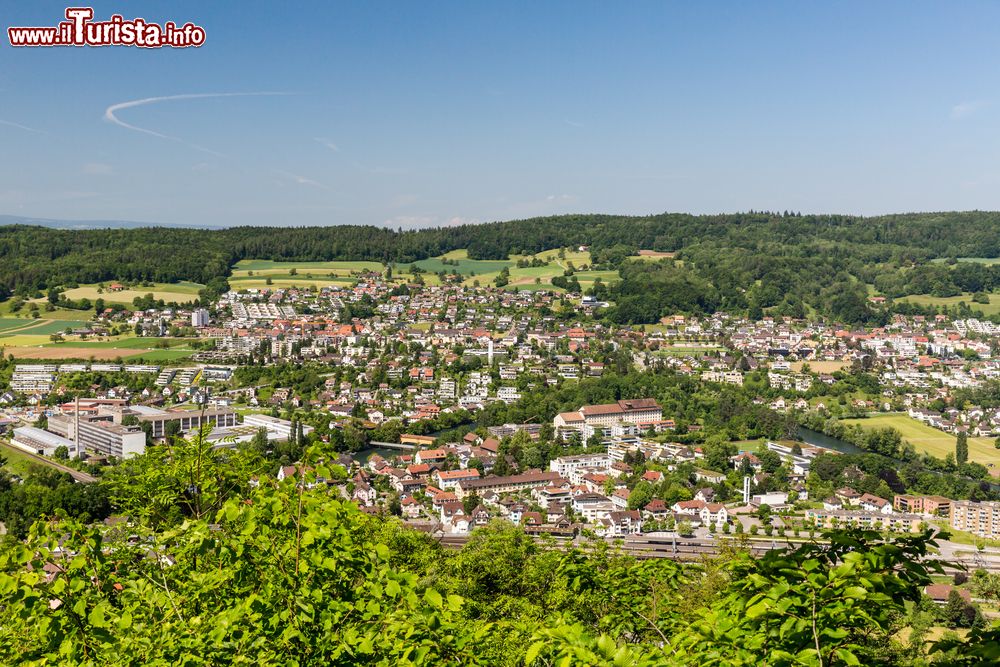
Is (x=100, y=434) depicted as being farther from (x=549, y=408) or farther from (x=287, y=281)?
(x=287, y=281)

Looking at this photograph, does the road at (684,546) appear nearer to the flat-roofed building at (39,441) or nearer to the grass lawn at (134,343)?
the flat-roofed building at (39,441)

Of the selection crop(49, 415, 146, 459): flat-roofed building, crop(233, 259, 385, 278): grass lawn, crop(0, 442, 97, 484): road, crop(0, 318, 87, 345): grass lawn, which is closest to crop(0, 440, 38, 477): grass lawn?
crop(0, 442, 97, 484): road

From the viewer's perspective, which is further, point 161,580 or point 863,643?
point 161,580

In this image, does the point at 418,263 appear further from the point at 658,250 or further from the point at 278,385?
the point at 278,385

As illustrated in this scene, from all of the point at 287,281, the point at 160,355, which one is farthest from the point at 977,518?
the point at 287,281

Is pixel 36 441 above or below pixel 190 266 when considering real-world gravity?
below

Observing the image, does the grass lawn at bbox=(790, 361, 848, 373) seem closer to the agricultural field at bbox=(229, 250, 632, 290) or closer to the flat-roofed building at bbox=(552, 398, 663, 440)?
the flat-roofed building at bbox=(552, 398, 663, 440)

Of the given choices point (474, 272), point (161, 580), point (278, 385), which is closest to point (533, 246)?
point (474, 272)
